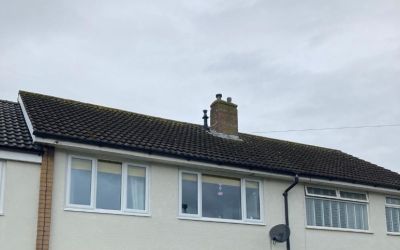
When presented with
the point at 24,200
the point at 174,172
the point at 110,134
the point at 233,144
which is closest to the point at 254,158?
the point at 233,144

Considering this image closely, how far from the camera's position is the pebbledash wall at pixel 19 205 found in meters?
12.2

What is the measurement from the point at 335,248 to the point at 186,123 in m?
6.41

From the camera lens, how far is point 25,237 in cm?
1229

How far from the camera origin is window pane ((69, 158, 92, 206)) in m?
13.3

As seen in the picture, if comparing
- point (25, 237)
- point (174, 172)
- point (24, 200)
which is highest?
point (174, 172)

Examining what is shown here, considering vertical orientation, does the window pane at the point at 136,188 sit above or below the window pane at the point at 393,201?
below

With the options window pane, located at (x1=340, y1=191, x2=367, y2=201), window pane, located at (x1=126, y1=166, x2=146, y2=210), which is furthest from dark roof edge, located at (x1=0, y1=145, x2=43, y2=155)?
window pane, located at (x1=340, y1=191, x2=367, y2=201)

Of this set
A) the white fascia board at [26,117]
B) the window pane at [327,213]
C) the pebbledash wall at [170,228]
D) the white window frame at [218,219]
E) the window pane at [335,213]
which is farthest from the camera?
the window pane at [335,213]

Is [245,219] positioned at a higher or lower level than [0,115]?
lower

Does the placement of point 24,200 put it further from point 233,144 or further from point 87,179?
point 233,144

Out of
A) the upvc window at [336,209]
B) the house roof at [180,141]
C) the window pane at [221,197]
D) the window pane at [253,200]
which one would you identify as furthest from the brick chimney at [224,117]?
the upvc window at [336,209]

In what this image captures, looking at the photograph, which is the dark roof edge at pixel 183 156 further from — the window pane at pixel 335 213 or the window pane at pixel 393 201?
the window pane at pixel 393 201

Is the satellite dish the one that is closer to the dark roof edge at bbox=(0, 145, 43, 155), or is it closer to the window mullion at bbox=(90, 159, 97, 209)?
the window mullion at bbox=(90, 159, 97, 209)

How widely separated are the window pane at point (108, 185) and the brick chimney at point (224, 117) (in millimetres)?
5550
